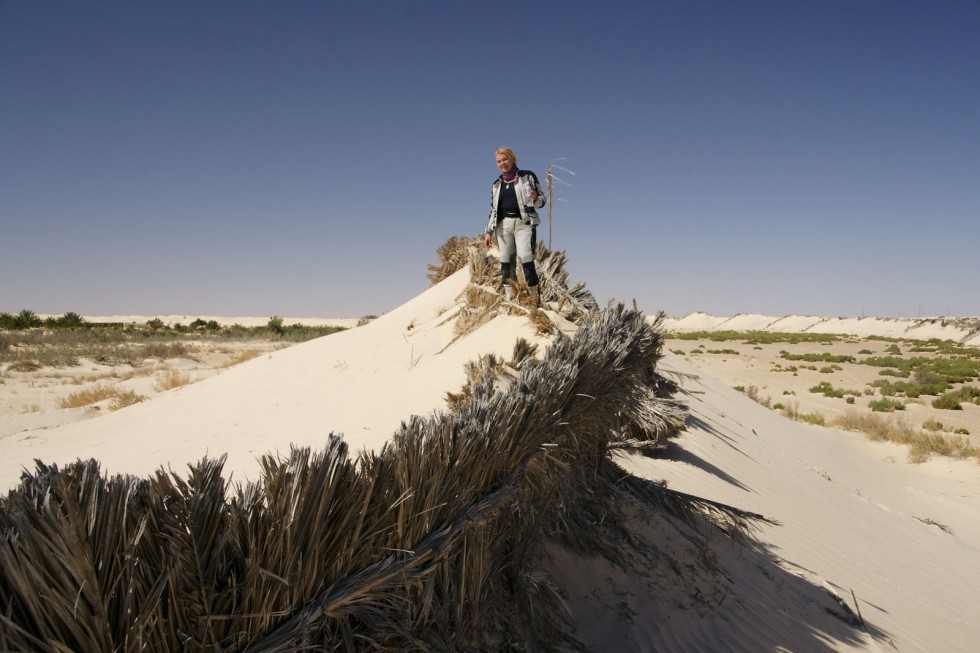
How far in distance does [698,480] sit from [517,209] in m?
3.65

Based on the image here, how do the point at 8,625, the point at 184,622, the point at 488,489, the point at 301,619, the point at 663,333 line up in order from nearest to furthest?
the point at 8,625, the point at 184,622, the point at 301,619, the point at 488,489, the point at 663,333

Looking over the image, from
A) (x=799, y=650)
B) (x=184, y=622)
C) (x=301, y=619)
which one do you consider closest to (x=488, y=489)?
(x=301, y=619)

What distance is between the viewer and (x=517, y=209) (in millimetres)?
6449

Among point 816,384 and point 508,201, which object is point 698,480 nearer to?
point 508,201

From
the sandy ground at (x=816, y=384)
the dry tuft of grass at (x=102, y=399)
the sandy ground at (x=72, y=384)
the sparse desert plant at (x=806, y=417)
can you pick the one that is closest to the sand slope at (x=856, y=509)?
the sparse desert plant at (x=806, y=417)

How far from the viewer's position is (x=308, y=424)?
5617mm

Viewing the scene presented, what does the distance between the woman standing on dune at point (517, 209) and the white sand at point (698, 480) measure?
759 mm

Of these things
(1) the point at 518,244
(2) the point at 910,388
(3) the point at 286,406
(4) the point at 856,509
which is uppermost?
(1) the point at 518,244

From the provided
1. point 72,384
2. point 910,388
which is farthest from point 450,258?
point 910,388

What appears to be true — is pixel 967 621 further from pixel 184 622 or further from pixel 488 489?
pixel 184 622

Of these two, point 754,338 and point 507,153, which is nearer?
point 507,153

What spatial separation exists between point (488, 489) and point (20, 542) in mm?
1399

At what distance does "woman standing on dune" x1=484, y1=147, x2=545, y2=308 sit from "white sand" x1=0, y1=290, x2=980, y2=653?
29.9 inches

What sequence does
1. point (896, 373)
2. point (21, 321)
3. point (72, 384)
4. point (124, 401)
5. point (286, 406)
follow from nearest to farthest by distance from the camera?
point (286, 406)
point (124, 401)
point (72, 384)
point (896, 373)
point (21, 321)
